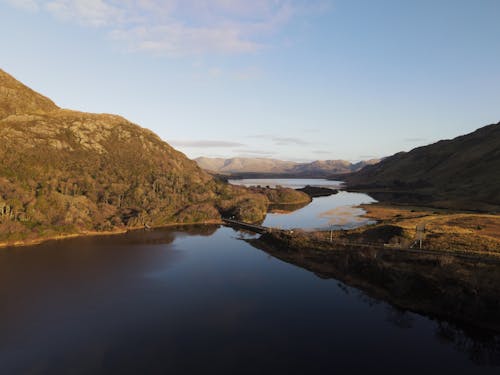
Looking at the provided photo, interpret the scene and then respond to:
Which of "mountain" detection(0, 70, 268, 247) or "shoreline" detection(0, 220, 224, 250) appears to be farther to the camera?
"mountain" detection(0, 70, 268, 247)

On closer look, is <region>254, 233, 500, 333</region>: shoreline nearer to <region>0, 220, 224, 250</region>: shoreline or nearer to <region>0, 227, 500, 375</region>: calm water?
<region>0, 227, 500, 375</region>: calm water


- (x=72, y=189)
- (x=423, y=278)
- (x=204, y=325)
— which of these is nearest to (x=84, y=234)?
(x=72, y=189)

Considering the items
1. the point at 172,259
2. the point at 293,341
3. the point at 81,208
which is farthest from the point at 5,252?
the point at 293,341

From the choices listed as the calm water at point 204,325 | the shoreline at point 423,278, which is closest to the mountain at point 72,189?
the calm water at point 204,325

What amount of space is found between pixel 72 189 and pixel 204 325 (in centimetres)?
12576

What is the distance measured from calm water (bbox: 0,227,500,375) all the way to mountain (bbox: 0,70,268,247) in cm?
4069

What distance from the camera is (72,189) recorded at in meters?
150

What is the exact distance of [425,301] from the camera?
62.4 meters

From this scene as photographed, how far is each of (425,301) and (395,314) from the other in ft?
25.3

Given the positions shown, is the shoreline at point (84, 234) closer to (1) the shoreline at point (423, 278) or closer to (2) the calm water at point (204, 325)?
(2) the calm water at point (204, 325)

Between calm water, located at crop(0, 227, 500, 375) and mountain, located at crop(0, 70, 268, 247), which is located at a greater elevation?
mountain, located at crop(0, 70, 268, 247)

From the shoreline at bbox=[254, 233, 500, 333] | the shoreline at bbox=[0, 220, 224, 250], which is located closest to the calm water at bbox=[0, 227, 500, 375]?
the shoreline at bbox=[254, 233, 500, 333]

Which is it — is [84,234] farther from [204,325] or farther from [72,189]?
[204,325]

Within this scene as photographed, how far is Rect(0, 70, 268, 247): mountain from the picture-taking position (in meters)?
126
